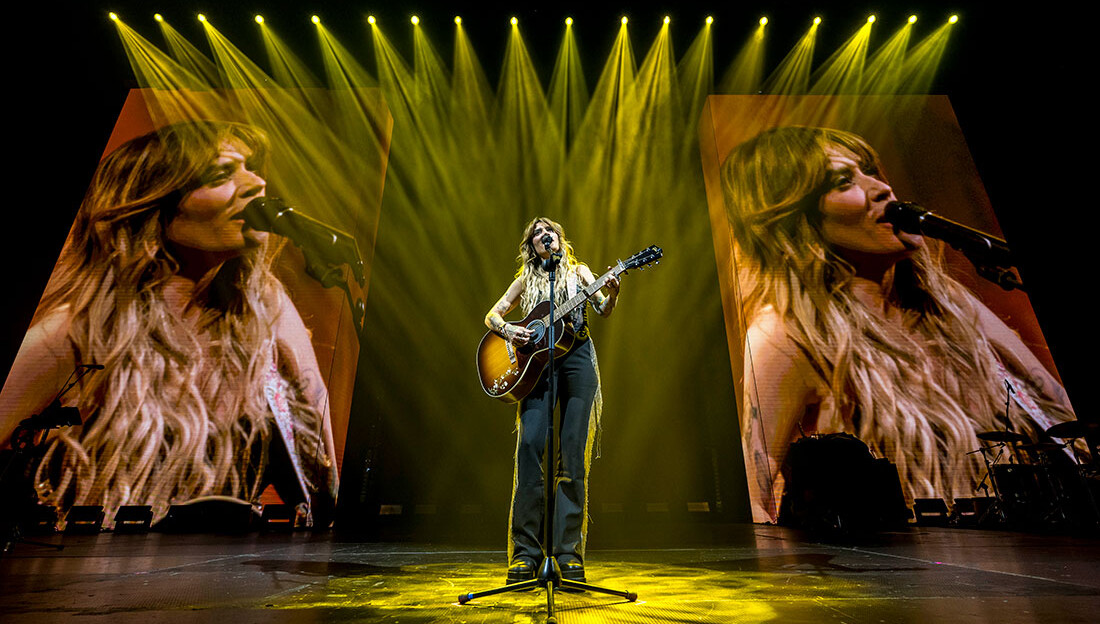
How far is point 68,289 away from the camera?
5.68 meters

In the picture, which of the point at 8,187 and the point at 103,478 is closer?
the point at 8,187

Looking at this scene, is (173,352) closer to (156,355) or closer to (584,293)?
(156,355)

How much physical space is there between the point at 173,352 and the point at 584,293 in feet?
17.5

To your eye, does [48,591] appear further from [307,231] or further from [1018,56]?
[1018,56]

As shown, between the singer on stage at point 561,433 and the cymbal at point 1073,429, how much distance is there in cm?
442

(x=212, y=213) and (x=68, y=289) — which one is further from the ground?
(x=212, y=213)

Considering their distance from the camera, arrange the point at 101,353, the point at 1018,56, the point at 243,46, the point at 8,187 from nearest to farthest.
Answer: the point at 8,187 < the point at 1018,56 < the point at 101,353 < the point at 243,46

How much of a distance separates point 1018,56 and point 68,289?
355 inches

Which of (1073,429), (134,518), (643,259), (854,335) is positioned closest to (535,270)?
(643,259)

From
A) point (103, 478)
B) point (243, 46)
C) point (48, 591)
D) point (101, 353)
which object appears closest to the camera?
point (48, 591)

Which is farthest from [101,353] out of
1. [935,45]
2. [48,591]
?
[935,45]

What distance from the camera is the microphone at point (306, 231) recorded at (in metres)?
6.13

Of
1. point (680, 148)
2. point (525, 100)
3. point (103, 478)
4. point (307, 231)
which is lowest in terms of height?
point (103, 478)

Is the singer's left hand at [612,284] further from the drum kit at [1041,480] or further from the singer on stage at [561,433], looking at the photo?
the drum kit at [1041,480]
